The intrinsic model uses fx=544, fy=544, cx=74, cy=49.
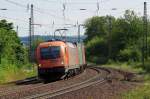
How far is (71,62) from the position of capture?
41562mm

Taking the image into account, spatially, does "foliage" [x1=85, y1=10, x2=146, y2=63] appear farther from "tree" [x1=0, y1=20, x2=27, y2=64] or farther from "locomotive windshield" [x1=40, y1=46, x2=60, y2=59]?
"locomotive windshield" [x1=40, y1=46, x2=60, y2=59]

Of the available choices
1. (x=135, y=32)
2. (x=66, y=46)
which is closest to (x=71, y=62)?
(x=66, y=46)

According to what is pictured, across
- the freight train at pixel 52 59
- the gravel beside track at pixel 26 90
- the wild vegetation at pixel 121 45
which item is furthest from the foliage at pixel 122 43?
the gravel beside track at pixel 26 90

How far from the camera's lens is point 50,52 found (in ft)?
126

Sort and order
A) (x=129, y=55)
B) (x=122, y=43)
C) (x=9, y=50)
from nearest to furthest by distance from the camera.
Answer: (x=9, y=50) → (x=129, y=55) → (x=122, y=43)

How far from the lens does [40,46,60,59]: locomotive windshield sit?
126 feet

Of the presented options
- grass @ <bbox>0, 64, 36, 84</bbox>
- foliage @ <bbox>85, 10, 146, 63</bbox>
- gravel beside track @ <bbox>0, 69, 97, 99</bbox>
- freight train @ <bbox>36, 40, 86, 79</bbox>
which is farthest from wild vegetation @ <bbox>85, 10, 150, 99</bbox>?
gravel beside track @ <bbox>0, 69, 97, 99</bbox>

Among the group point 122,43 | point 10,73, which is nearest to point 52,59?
point 10,73

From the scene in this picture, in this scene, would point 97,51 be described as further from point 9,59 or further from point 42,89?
point 42,89

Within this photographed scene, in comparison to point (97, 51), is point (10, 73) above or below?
above

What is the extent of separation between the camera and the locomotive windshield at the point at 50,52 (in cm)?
3831

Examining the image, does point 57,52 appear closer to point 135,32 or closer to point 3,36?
point 3,36

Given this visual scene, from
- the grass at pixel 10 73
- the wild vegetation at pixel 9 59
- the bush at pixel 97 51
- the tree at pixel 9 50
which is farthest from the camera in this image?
the bush at pixel 97 51

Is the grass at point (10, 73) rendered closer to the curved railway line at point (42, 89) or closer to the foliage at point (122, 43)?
the curved railway line at point (42, 89)
